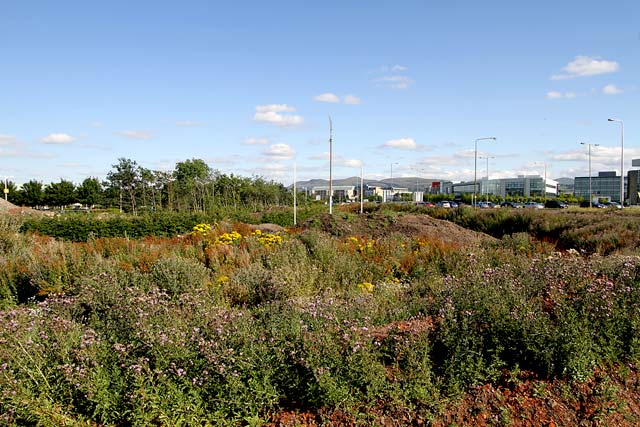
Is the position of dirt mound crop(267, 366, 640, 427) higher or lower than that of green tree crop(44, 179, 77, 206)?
lower

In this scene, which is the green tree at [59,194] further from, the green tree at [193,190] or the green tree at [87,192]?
the green tree at [193,190]

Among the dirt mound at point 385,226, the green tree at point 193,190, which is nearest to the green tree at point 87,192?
the green tree at point 193,190

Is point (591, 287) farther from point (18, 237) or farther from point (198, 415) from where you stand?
point (18, 237)

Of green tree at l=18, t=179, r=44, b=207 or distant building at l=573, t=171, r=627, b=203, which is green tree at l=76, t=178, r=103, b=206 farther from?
distant building at l=573, t=171, r=627, b=203

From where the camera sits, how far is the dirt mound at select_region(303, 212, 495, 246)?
17.3 m

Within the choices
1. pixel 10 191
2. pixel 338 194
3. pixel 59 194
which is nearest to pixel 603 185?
pixel 338 194

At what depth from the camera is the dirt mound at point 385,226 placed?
Result: 56.6 feet

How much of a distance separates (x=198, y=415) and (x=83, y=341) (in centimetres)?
116

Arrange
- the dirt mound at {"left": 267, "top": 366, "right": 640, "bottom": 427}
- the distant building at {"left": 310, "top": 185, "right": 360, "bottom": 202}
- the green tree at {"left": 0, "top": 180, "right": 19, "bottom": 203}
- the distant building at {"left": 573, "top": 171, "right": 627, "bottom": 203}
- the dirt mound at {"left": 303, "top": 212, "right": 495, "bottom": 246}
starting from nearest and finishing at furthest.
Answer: the dirt mound at {"left": 267, "top": 366, "right": 640, "bottom": 427}, the dirt mound at {"left": 303, "top": 212, "right": 495, "bottom": 246}, the green tree at {"left": 0, "top": 180, "right": 19, "bottom": 203}, the distant building at {"left": 310, "top": 185, "right": 360, "bottom": 202}, the distant building at {"left": 573, "top": 171, "right": 627, "bottom": 203}

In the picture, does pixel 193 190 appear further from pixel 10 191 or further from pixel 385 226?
pixel 10 191

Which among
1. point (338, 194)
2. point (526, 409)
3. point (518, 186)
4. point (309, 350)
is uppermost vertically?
point (518, 186)

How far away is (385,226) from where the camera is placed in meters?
18.3

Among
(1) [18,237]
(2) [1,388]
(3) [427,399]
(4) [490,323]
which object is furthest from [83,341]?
(1) [18,237]

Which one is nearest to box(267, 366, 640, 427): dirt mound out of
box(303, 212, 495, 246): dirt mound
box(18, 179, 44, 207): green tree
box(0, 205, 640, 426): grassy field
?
box(0, 205, 640, 426): grassy field
